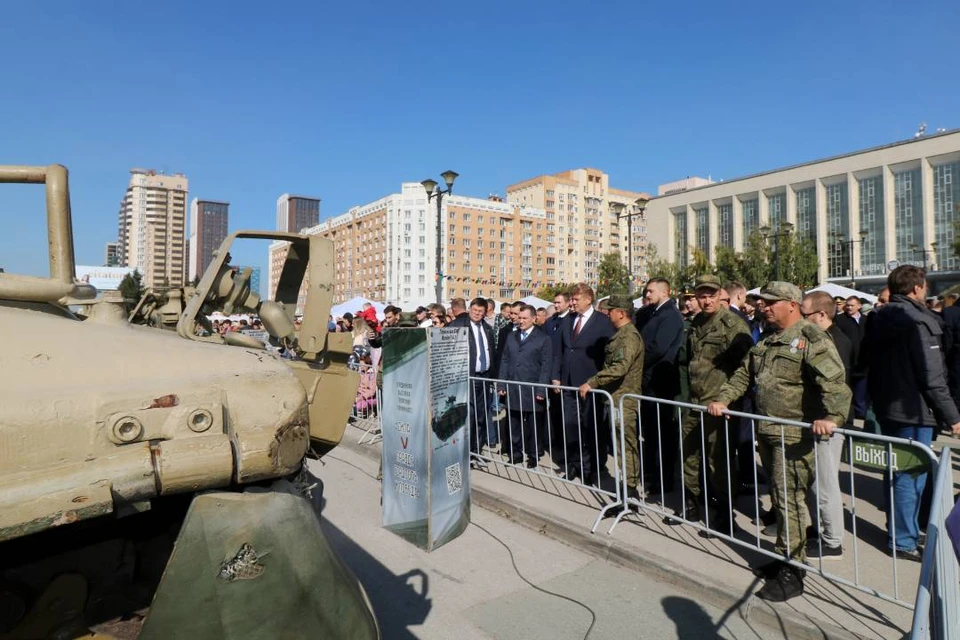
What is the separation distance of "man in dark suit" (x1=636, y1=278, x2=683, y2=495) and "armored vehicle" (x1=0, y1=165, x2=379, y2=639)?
14.3 feet

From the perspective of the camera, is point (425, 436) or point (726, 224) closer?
point (425, 436)

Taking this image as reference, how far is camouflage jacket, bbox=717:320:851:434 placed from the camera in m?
3.68

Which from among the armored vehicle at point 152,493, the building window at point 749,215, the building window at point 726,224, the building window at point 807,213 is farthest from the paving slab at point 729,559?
the building window at point 726,224

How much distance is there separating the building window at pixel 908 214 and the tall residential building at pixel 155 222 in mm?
129039

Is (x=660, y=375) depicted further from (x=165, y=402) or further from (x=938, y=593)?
(x=165, y=402)

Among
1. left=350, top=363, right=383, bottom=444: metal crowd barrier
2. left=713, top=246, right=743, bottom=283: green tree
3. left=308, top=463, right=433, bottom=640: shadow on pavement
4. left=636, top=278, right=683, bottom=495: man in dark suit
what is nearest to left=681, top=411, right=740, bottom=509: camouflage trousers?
left=636, top=278, right=683, bottom=495: man in dark suit

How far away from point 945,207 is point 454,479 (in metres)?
70.8

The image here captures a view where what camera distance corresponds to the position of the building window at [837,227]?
6531cm

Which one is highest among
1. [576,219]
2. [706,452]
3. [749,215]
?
[576,219]

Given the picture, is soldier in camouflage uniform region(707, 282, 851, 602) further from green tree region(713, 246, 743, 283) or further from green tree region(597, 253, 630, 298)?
green tree region(597, 253, 630, 298)

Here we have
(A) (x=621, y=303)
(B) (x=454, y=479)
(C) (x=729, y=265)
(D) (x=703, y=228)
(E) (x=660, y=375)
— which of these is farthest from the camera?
(D) (x=703, y=228)

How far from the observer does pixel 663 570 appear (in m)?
4.05

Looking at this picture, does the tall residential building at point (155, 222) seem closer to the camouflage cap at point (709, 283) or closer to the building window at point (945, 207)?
the building window at point (945, 207)

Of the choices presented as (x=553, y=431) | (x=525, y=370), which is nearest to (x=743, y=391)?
(x=525, y=370)
